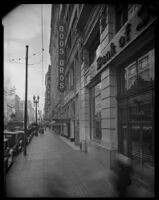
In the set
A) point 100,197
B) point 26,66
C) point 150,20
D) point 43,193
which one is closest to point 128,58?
point 150,20

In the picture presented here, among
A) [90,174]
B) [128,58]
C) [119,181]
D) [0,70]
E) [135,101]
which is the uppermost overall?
[128,58]

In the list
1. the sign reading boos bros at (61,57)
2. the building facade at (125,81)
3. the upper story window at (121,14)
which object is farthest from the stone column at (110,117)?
the sign reading boos bros at (61,57)

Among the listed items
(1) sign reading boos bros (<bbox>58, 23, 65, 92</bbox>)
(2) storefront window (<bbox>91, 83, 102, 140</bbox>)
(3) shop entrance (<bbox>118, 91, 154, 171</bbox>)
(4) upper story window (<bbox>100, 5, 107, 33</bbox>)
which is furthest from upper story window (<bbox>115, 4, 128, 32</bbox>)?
(1) sign reading boos bros (<bbox>58, 23, 65, 92</bbox>)

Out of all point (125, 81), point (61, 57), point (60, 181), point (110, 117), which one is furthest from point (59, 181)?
point (61, 57)

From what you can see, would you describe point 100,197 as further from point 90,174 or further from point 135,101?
point 135,101

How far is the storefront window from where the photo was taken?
12.1 meters

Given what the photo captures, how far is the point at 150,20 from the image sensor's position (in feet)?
18.5

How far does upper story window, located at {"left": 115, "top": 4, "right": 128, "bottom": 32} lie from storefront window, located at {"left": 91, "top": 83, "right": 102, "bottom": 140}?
4002 mm

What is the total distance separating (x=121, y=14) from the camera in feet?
29.9

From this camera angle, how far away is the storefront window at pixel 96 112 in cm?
1209

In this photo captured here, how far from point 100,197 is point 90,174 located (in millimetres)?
2497

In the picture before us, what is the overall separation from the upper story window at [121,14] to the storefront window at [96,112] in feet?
13.1

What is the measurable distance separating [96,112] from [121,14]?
6.19 meters

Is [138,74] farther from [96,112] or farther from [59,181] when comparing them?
[96,112]
